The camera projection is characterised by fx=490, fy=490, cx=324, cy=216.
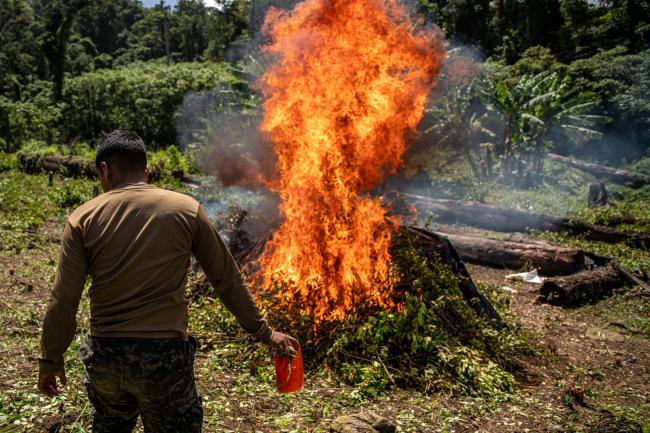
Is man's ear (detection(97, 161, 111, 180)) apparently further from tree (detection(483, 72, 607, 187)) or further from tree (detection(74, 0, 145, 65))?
tree (detection(74, 0, 145, 65))

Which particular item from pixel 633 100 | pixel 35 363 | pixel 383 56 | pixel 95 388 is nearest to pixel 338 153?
pixel 383 56

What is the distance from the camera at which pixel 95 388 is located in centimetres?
282

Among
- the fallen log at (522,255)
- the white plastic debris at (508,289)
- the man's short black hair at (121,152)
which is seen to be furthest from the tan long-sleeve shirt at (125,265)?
the fallen log at (522,255)

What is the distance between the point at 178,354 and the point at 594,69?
2937 centimetres

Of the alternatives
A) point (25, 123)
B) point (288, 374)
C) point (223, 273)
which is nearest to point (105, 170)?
point (223, 273)

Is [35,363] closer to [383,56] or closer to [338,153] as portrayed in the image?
[338,153]

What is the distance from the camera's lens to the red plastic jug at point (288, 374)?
3.72 meters

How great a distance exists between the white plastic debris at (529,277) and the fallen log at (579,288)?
103 centimetres

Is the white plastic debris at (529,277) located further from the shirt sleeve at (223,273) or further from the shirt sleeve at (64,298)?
the shirt sleeve at (64,298)

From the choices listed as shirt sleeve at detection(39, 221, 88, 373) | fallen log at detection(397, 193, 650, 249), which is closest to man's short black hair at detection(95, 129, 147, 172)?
shirt sleeve at detection(39, 221, 88, 373)

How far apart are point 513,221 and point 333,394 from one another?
11995 millimetres

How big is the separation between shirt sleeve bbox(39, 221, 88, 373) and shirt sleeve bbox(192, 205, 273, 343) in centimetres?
61

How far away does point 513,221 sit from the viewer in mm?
15555

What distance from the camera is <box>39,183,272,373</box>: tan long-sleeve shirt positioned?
8.52 feet
